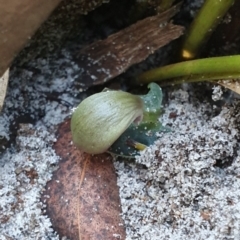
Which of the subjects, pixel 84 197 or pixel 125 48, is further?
pixel 125 48

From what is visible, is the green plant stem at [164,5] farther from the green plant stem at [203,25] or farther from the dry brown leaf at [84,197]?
the dry brown leaf at [84,197]

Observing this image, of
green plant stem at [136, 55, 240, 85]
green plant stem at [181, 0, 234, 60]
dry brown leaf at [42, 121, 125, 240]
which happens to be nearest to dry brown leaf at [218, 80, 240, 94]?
green plant stem at [136, 55, 240, 85]

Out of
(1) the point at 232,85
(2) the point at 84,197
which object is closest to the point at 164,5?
(1) the point at 232,85

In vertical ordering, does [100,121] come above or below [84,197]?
above

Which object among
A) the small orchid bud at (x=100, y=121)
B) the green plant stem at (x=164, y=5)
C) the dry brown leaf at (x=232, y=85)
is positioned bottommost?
the dry brown leaf at (x=232, y=85)

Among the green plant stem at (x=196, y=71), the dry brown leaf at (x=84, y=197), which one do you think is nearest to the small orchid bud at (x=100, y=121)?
the dry brown leaf at (x=84, y=197)

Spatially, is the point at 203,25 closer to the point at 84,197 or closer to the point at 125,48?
the point at 125,48
